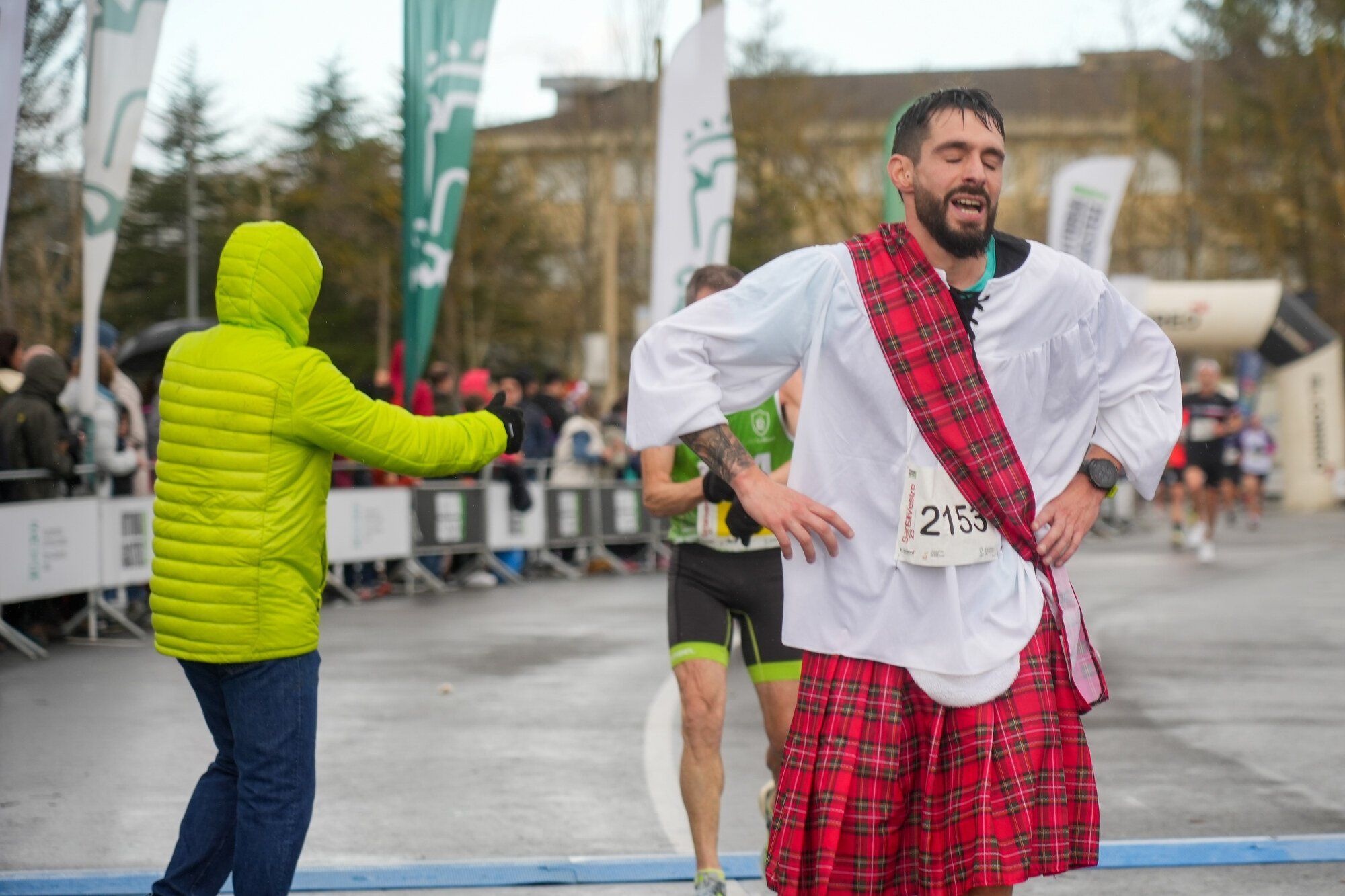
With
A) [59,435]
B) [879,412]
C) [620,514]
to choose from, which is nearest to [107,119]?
[59,435]

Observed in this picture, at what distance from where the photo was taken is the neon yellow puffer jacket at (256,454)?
14.1ft

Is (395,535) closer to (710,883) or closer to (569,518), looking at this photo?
(569,518)

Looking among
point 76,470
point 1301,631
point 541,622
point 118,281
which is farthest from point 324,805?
point 118,281

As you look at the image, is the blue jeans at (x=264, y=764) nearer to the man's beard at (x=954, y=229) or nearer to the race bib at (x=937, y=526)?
the race bib at (x=937, y=526)

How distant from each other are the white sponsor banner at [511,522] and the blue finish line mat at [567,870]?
11.9 metres

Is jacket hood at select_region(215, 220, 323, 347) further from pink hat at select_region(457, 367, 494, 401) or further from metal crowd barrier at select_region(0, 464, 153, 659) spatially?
pink hat at select_region(457, 367, 494, 401)

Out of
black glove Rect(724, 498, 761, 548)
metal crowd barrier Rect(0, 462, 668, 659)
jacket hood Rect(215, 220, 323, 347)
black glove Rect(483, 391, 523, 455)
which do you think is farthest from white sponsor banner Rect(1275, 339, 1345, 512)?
jacket hood Rect(215, 220, 323, 347)

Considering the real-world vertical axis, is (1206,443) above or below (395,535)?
above

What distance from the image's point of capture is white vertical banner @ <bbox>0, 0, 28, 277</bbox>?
7.63 metres

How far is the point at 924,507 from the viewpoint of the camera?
355cm

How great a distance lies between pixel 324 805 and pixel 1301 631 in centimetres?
857

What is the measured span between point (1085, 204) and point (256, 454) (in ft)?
56.5

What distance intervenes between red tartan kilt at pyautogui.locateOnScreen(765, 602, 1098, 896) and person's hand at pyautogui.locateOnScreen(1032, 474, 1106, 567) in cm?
16

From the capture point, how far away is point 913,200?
3678 millimetres
